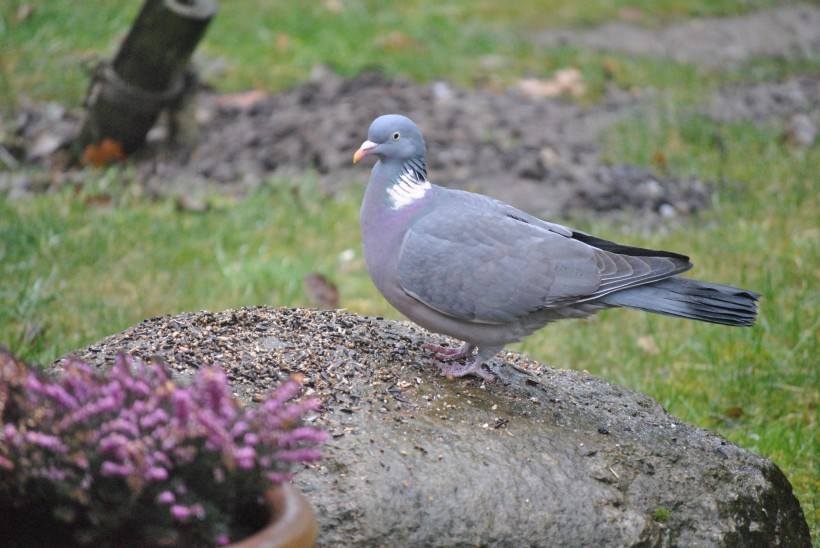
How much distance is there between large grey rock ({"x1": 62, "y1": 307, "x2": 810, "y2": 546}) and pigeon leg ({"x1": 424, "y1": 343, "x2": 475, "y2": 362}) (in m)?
0.06

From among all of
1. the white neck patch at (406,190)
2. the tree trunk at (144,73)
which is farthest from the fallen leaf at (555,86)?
the white neck patch at (406,190)

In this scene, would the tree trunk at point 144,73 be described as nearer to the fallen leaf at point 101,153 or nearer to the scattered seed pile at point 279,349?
the fallen leaf at point 101,153

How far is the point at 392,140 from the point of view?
10.4 ft

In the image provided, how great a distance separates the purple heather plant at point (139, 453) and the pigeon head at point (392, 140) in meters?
1.45

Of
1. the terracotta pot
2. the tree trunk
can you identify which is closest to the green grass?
the tree trunk

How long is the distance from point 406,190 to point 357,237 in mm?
2555

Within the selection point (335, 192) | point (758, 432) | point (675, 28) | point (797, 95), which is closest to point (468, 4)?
point (675, 28)

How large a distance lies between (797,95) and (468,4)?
3526 millimetres

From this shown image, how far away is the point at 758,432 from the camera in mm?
3965

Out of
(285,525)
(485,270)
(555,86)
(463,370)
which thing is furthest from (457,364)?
(555,86)

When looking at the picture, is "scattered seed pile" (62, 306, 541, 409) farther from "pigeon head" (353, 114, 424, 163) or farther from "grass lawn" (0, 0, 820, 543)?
"grass lawn" (0, 0, 820, 543)

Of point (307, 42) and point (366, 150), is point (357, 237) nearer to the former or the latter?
point (366, 150)

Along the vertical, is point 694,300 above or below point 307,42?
above

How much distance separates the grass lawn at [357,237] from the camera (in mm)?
4328
